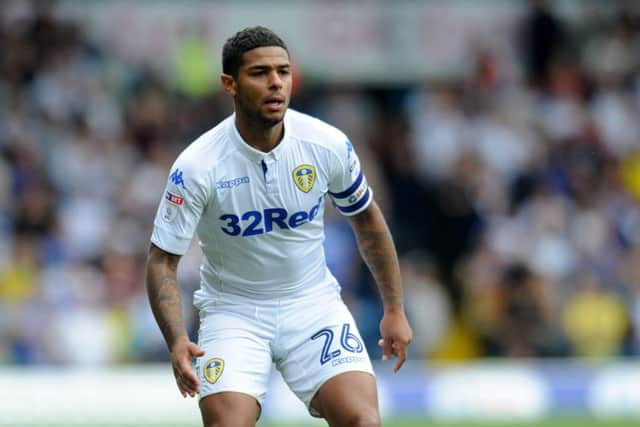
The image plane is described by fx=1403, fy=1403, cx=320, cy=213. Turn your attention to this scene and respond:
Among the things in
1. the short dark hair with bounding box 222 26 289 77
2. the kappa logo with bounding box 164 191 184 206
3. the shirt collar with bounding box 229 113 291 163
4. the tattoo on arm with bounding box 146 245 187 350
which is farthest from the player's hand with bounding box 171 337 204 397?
the short dark hair with bounding box 222 26 289 77

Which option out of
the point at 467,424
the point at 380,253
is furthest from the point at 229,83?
the point at 467,424

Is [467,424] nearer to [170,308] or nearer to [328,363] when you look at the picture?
[328,363]

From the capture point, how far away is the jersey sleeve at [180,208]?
6371mm

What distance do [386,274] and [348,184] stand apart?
19.5 inches

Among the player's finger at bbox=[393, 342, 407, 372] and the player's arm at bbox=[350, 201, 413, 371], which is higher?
the player's arm at bbox=[350, 201, 413, 371]

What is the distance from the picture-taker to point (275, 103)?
20.9 ft

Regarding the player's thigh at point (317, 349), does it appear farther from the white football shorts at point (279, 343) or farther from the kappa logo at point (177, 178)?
the kappa logo at point (177, 178)

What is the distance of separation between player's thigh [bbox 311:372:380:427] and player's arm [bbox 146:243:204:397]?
0.70m

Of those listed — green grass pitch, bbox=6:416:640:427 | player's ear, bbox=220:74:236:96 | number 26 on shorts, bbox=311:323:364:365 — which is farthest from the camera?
green grass pitch, bbox=6:416:640:427

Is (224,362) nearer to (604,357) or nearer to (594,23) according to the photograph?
(604,357)

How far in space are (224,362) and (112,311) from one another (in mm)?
6350

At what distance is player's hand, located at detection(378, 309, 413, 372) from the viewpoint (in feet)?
22.1

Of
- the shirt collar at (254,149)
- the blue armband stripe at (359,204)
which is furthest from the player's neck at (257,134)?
the blue armband stripe at (359,204)

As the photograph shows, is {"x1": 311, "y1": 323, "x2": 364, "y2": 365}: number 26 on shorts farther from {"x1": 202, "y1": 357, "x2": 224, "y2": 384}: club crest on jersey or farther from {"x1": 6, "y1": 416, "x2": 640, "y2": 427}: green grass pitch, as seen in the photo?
{"x1": 6, "y1": 416, "x2": 640, "y2": 427}: green grass pitch
